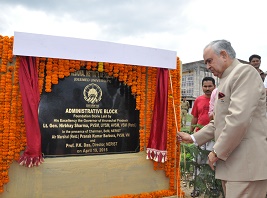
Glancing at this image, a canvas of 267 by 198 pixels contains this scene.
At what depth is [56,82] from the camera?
12.5ft

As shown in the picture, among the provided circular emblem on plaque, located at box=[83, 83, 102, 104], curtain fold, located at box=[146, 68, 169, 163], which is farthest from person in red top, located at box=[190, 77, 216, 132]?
circular emblem on plaque, located at box=[83, 83, 102, 104]

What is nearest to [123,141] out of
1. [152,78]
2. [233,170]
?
[152,78]

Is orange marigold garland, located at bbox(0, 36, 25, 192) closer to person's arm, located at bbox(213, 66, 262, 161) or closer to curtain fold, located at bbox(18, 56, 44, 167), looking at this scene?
curtain fold, located at bbox(18, 56, 44, 167)

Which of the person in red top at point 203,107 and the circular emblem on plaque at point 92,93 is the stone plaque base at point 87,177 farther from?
the person in red top at point 203,107

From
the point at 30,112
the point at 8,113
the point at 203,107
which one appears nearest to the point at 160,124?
the point at 203,107

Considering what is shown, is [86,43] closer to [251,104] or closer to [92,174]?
[92,174]

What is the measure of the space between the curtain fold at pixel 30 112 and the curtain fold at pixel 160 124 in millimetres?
1756

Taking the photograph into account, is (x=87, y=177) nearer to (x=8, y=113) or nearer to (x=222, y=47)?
(x=8, y=113)

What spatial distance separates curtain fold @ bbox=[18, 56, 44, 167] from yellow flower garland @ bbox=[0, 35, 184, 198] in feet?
0.42

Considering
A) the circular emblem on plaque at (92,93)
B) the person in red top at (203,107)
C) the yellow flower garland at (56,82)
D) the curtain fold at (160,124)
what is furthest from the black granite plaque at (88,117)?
the person in red top at (203,107)

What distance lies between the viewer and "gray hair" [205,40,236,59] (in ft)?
7.71

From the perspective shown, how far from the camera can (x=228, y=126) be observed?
83.0 inches

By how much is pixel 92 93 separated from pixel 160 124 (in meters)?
1.22

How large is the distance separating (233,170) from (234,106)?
546 millimetres
